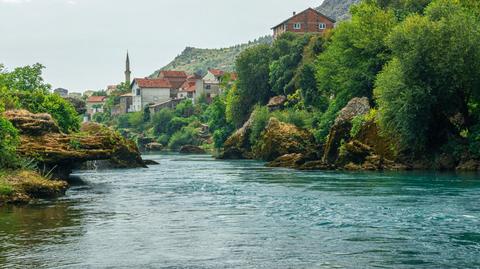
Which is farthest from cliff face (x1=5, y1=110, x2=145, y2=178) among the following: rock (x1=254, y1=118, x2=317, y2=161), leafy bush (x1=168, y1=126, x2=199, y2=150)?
leafy bush (x1=168, y1=126, x2=199, y2=150)

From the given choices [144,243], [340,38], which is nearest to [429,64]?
[340,38]

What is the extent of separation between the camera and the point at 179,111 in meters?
182

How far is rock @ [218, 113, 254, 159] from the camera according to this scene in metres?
100

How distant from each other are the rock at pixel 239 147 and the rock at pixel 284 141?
13446 mm

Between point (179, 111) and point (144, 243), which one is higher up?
point (179, 111)

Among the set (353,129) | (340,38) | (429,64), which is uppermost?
(340,38)

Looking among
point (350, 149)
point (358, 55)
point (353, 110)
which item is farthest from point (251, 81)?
point (350, 149)

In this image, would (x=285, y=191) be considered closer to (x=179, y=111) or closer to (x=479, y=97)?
(x=479, y=97)

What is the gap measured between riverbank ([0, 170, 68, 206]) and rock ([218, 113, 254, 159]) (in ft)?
198

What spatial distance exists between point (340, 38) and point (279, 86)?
102 feet

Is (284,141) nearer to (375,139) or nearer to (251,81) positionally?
(375,139)

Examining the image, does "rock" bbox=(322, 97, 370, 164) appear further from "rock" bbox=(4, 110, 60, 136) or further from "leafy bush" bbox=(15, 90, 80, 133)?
"rock" bbox=(4, 110, 60, 136)

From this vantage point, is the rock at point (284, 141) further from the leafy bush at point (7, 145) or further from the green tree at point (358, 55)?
the leafy bush at point (7, 145)

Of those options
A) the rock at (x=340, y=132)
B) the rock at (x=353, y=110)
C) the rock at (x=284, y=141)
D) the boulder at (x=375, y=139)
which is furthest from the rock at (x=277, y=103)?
the boulder at (x=375, y=139)
